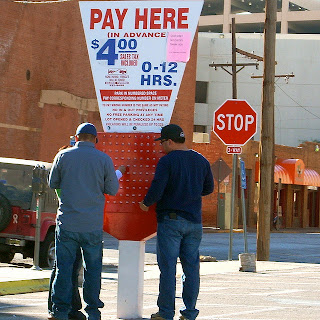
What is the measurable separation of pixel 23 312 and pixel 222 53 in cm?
6087

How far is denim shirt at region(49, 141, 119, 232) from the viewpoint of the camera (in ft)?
30.2

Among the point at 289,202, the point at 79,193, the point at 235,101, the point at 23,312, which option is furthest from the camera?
the point at 289,202

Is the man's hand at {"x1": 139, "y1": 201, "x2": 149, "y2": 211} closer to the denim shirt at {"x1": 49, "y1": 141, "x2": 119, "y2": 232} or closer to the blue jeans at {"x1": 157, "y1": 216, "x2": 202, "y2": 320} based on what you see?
the blue jeans at {"x1": 157, "y1": 216, "x2": 202, "y2": 320}

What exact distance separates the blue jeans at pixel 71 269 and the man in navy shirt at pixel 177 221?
0.72m

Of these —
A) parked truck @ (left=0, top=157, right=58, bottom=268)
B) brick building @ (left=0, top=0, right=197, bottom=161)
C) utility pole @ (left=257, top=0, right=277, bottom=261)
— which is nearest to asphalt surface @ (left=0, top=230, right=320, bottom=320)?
parked truck @ (left=0, top=157, right=58, bottom=268)

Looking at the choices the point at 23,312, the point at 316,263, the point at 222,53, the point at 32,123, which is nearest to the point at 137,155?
the point at 23,312

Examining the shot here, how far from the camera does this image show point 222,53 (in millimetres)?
70812

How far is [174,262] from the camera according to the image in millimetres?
9625

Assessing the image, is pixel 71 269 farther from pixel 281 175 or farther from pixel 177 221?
pixel 281 175

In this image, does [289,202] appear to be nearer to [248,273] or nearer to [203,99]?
[203,99]

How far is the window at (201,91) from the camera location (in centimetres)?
7162

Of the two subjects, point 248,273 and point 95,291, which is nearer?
point 95,291

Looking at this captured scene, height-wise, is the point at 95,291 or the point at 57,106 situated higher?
the point at 57,106

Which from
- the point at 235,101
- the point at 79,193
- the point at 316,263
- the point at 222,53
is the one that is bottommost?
the point at 316,263
